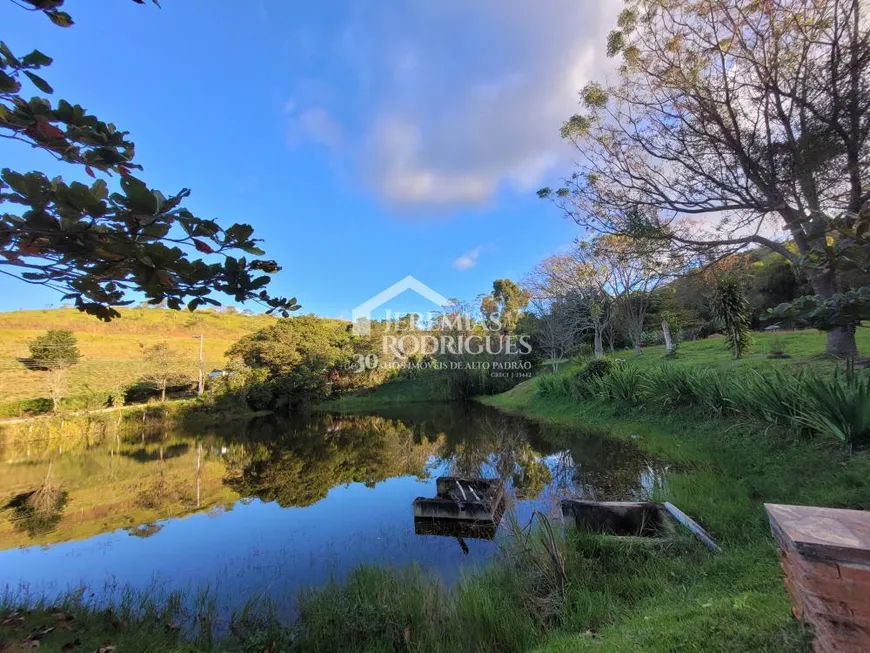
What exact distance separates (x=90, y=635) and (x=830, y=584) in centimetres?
456

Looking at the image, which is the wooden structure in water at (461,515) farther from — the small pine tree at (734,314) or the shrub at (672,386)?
the small pine tree at (734,314)

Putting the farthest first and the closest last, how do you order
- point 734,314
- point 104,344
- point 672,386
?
point 104,344 → point 734,314 → point 672,386

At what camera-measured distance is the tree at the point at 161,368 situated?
20906mm

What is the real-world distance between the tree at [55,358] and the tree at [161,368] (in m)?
3.04

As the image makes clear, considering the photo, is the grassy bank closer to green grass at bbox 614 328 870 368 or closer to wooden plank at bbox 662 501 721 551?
wooden plank at bbox 662 501 721 551

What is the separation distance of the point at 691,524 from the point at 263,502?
766cm

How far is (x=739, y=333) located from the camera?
1073cm

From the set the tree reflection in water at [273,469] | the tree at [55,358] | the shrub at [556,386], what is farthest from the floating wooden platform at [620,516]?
the tree at [55,358]

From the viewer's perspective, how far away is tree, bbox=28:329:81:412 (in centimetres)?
1680

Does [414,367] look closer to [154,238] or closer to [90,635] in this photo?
[90,635]

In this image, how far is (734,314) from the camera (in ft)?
35.3

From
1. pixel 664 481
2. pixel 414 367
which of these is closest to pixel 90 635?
pixel 664 481

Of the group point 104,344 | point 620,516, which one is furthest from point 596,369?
point 104,344

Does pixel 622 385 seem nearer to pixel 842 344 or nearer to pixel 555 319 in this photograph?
pixel 842 344
